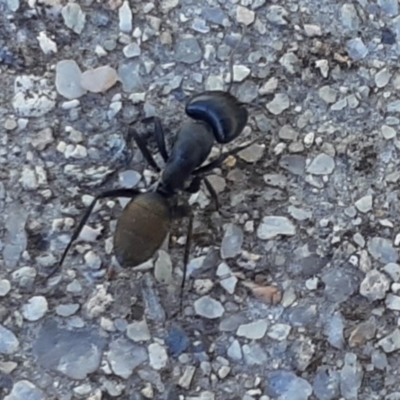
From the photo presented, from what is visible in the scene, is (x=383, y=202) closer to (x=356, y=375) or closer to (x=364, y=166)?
(x=364, y=166)

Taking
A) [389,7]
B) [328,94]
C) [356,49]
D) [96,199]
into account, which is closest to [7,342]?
[96,199]

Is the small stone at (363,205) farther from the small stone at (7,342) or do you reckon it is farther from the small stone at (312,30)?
the small stone at (7,342)

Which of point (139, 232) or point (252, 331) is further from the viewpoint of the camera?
point (252, 331)

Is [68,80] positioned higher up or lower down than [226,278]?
higher up

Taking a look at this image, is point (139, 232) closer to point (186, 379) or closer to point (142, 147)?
point (142, 147)

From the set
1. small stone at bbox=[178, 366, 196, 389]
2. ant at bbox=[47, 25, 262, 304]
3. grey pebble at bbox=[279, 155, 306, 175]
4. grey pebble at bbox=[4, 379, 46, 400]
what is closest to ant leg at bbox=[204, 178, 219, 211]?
ant at bbox=[47, 25, 262, 304]

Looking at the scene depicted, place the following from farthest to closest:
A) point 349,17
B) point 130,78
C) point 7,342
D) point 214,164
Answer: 1. point 349,17
2. point 130,78
3. point 214,164
4. point 7,342

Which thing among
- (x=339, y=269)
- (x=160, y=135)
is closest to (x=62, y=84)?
(x=160, y=135)

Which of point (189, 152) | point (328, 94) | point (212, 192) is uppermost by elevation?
point (328, 94)

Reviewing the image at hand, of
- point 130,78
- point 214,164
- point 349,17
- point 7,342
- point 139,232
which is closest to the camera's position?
point 139,232
